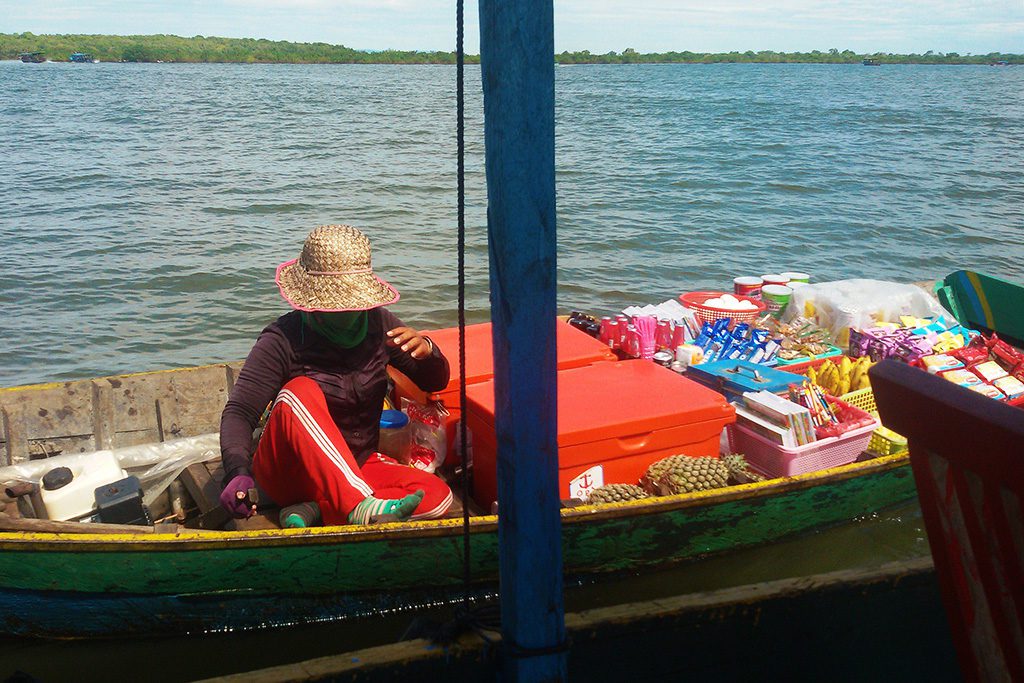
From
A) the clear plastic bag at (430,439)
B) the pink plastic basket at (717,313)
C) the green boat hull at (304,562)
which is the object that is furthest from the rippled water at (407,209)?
the green boat hull at (304,562)

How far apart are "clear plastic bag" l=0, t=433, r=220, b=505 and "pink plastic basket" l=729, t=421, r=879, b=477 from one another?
8.68 ft

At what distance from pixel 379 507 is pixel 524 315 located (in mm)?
1954

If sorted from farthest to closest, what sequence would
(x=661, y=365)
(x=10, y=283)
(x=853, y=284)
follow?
(x=10, y=283) < (x=853, y=284) < (x=661, y=365)

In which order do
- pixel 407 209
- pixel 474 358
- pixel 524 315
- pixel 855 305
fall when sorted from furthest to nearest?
pixel 407 209 → pixel 855 305 → pixel 474 358 → pixel 524 315

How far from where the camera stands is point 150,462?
4.23 metres

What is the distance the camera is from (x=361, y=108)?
31359 mm

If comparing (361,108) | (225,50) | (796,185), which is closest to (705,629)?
(796,185)

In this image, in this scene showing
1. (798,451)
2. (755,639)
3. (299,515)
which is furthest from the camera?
(798,451)

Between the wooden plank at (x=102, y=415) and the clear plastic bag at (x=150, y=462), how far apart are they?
20 cm

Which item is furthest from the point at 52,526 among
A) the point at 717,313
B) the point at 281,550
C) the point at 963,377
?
the point at 963,377

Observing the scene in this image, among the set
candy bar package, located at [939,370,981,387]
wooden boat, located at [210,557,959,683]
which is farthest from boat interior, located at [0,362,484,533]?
candy bar package, located at [939,370,981,387]

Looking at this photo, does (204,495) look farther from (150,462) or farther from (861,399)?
(861,399)

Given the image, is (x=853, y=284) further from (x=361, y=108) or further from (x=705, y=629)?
(x=361, y=108)

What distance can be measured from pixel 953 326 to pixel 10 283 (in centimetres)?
973
